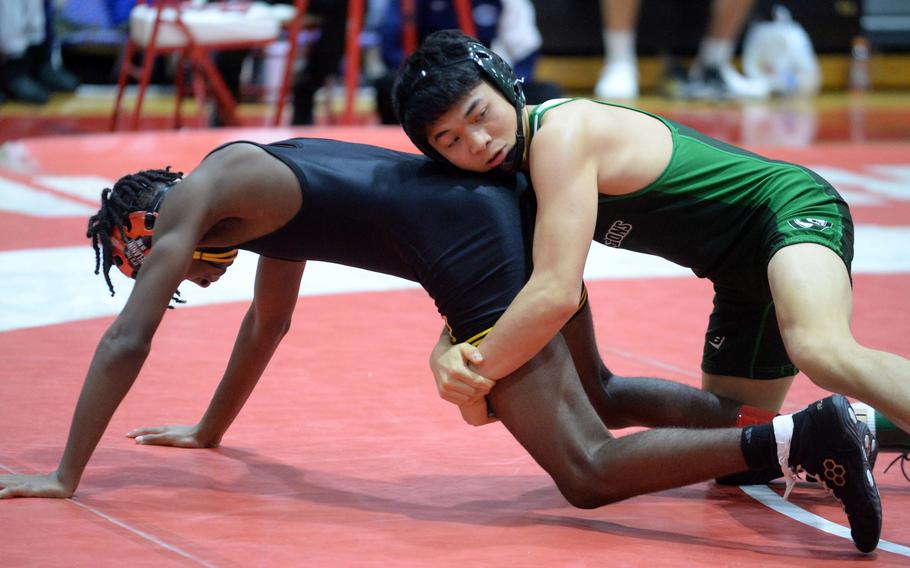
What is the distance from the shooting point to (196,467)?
261cm

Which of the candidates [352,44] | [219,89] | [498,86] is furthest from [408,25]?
[498,86]

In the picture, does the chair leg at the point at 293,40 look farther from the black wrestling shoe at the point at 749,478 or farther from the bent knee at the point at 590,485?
the bent knee at the point at 590,485

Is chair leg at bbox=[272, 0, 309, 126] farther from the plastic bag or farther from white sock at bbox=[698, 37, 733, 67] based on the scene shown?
the plastic bag

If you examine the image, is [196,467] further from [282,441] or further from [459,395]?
[459,395]

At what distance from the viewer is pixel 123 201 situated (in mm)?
2484

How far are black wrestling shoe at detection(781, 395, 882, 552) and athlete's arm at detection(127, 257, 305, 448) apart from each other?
1.02 m

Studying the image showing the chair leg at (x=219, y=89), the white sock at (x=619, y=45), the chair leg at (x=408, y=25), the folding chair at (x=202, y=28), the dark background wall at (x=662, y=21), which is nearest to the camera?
the folding chair at (x=202, y=28)

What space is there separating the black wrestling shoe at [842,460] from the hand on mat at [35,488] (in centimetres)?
124

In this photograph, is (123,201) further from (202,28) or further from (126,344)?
(202,28)

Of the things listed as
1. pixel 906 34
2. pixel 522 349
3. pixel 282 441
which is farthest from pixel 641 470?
pixel 906 34

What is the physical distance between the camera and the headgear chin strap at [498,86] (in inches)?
95.6

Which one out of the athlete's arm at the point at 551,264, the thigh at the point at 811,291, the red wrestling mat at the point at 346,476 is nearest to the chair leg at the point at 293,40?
the red wrestling mat at the point at 346,476

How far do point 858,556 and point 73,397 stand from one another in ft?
5.73

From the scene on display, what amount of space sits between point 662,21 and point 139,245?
9.01m
